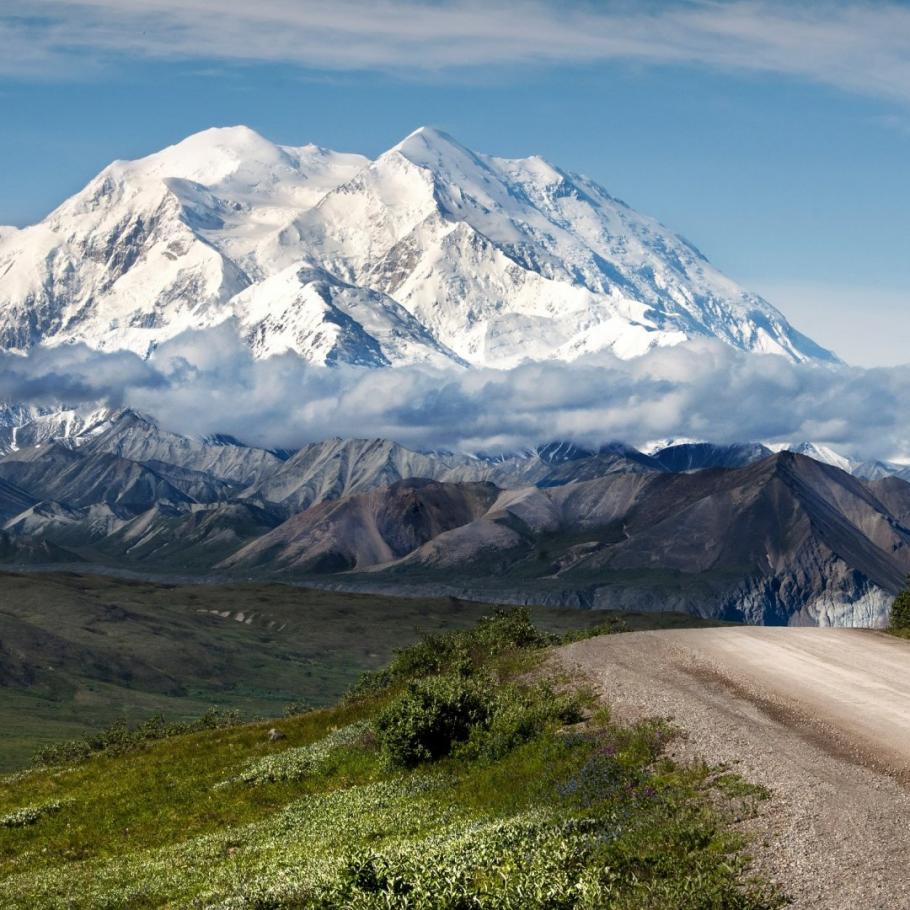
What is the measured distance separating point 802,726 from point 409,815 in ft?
35.3

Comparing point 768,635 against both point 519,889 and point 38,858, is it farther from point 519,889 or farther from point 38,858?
point 519,889

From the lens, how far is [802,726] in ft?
125

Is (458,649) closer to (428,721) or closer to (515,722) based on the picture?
(428,721)

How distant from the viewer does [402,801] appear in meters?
36.7

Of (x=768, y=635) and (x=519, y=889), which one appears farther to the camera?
(x=768, y=635)

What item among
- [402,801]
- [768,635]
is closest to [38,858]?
[402,801]

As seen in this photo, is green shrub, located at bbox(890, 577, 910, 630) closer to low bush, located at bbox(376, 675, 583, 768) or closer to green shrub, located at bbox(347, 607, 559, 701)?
green shrub, located at bbox(347, 607, 559, 701)

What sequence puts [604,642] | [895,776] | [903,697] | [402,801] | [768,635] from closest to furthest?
1. [895,776]
2. [402,801]
3. [903,697]
4. [604,642]
5. [768,635]

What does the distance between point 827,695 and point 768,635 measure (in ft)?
57.3

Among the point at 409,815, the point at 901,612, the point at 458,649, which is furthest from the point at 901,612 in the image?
the point at 409,815

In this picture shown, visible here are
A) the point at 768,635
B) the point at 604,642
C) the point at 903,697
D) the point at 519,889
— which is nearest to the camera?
the point at 519,889

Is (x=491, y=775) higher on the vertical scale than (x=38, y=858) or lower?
higher

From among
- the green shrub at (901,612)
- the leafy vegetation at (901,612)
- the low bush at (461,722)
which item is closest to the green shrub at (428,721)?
the low bush at (461,722)

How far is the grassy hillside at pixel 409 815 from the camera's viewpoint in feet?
81.9
